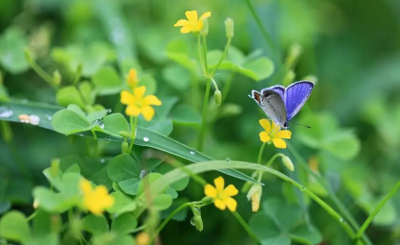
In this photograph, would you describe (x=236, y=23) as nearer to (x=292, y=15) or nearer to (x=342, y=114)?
(x=292, y=15)

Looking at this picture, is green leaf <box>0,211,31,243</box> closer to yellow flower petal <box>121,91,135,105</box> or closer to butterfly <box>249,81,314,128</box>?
yellow flower petal <box>121,91,135,105</box>

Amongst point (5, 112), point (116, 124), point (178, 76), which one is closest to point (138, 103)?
point (116, 124)

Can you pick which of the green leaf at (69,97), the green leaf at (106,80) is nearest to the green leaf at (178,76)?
the green leaf at (106,80)

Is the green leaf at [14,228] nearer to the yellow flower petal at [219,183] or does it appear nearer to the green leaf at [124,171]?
the green leaf at [124,171]

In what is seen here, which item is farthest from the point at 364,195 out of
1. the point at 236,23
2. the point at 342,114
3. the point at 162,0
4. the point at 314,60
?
the point at 162,0

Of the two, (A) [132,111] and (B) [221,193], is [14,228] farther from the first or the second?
(B) [221,193]

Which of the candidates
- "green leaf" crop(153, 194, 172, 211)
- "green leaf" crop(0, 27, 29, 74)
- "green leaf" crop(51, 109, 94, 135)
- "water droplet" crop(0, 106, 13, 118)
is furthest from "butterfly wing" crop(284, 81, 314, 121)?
"green leaf" crop(0, 27, 29, 74)

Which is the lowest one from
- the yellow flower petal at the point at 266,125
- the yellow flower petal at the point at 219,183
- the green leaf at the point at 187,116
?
the green leaf at the point at 187,116
